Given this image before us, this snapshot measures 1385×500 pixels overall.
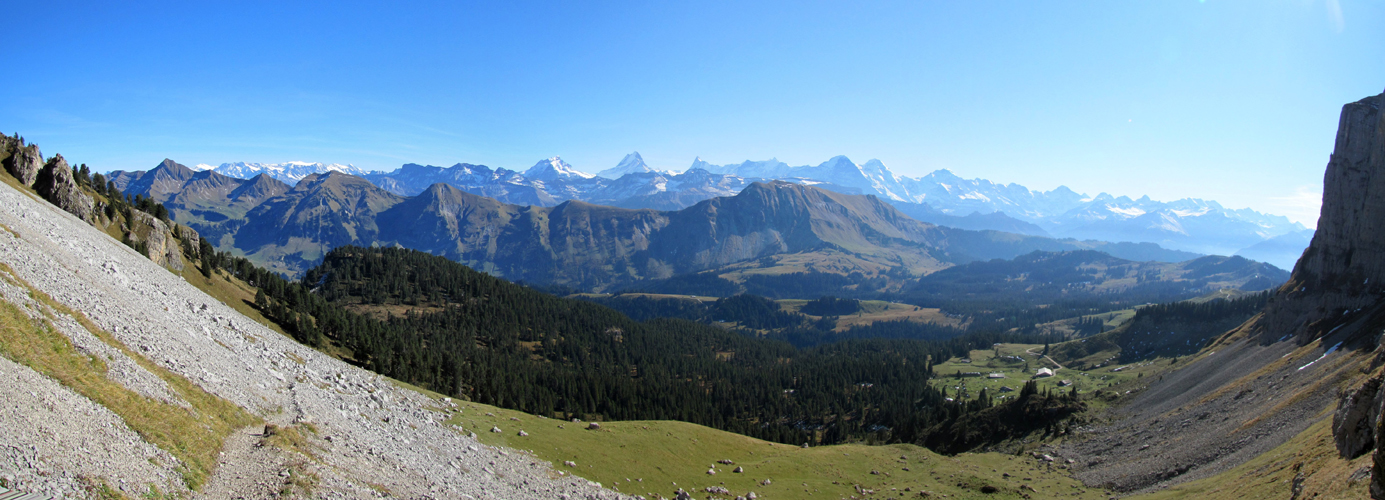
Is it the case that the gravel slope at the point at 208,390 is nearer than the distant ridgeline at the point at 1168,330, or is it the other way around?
the gravel slope at the point at 208,390

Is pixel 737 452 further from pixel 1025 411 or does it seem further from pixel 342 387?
pixel 1025 411

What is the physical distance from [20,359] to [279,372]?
1946 centimetres

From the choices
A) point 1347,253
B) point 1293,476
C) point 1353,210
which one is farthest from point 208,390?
point 1353,210

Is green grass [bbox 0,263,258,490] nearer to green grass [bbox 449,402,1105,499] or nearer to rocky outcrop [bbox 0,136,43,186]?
green grass [bbox 449,402,1105,499]

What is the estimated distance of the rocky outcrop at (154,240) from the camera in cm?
8150

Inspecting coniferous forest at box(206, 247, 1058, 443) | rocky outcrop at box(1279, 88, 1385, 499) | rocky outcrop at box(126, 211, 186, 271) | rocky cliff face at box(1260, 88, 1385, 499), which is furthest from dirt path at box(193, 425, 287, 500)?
rocky outcrop at box(1279, 88, 1385, 499)

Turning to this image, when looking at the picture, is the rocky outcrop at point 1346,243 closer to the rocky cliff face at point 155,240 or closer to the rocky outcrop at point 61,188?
the rocky cliff face at point 155,240

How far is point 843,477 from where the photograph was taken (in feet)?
221

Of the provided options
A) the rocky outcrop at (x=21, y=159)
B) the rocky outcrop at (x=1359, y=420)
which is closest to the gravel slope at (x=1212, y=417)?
the rocky outcrop at (x=1359, y=420)

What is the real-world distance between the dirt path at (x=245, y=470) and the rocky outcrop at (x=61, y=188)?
77590 mm

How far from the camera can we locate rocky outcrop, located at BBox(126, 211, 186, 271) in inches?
3209

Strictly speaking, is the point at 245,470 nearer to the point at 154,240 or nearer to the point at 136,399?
the point at 136,399

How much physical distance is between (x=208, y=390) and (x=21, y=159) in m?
A: 78.5

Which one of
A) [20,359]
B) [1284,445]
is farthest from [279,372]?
[1284,445]
